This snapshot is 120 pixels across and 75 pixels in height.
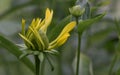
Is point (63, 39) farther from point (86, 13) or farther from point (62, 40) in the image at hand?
point (86, 13)

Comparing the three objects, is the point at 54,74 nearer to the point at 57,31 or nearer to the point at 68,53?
the point at 68,53

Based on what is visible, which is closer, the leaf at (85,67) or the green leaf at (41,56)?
the green leaf at (41,56)

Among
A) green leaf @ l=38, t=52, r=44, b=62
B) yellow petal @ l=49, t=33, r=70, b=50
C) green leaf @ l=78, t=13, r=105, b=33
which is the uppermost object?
green leaf @ l=78, t=13, r=105, b=33

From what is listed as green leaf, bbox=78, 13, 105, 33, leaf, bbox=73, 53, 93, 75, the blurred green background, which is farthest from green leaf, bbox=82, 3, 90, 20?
the blurred green background

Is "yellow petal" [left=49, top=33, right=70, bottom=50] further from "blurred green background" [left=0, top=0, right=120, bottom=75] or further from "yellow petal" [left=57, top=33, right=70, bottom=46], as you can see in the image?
"blurred green background" [left=0, top=0, right=120, bottom=75]

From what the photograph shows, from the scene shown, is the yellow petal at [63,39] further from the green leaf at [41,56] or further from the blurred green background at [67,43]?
the blurred green background at [67,43]

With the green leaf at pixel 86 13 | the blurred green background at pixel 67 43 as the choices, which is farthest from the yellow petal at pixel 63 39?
the blurred green background at pixel 67 43

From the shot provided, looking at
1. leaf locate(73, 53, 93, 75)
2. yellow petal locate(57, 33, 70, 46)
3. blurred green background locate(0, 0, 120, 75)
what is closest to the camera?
yellow petal locate(57, 33, 70, 46)

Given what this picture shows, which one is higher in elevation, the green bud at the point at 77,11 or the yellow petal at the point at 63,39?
the green bud at the point at 77,11

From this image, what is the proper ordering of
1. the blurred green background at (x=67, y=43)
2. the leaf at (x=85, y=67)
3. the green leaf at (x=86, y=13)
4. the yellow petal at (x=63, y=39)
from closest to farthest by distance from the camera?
the yellow petal at (x=63, y=39) < the green leaf at (x=86, y=13) < the leaf at (x=85, y=67) < the blurred green background at (x=67, y=43)

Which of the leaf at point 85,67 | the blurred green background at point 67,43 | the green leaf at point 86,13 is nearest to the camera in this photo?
the green leaf at point 86,13

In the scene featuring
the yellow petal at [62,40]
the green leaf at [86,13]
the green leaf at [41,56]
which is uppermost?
the green leaf at [86,13]
